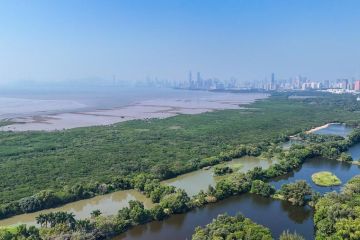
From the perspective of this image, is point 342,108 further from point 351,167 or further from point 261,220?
point 261,220

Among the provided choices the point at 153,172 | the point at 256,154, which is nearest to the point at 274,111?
the point at 256,154

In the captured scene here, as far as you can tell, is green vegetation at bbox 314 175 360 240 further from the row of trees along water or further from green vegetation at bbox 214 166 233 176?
green vegetation at bbox 214 166 233 176

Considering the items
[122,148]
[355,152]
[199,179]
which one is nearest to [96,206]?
[199,179]

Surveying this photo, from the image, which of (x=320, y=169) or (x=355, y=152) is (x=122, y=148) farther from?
(x=355, y=152)

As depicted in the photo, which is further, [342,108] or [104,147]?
[342,108]

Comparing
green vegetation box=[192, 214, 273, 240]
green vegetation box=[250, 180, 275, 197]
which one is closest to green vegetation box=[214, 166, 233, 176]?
green vegetation box=[250, 180, 275, 197]
